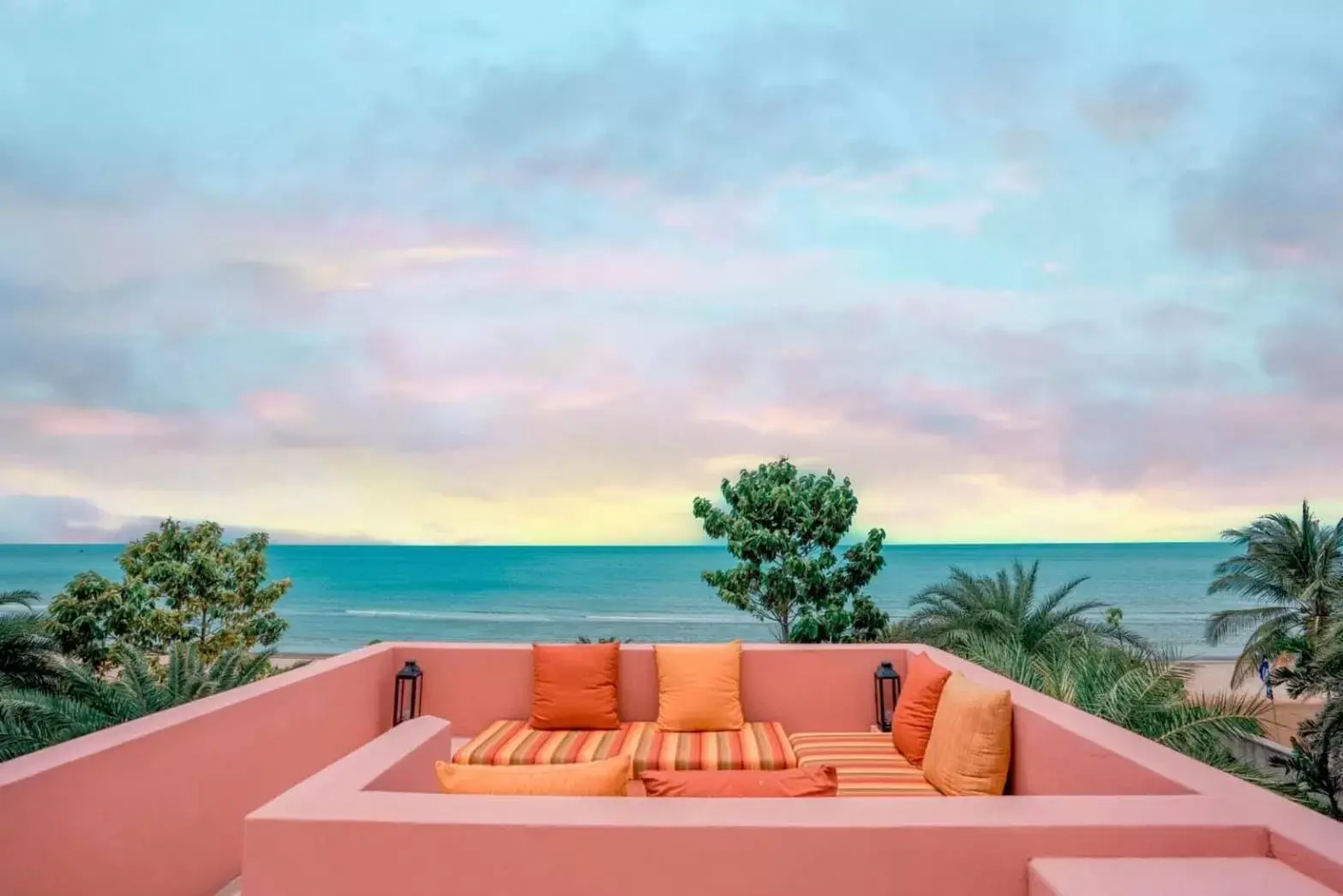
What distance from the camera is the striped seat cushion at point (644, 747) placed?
155 inches

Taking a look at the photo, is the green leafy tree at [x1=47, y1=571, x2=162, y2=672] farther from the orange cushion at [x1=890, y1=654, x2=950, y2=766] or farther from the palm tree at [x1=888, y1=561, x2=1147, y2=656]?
the orange cushion at [x1=890, y1=654, x2=950, y2=766]

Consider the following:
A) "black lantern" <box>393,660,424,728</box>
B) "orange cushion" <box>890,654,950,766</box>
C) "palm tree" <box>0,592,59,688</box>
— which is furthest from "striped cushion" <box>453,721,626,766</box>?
"palm tree" <box>0,592,59,688</box>

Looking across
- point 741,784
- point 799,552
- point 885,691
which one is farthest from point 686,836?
point 799,552

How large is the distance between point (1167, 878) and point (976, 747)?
1.37m

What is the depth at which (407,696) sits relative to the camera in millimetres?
4914

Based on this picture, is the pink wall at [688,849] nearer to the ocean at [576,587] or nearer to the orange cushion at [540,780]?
the orange cushion at [540,780]

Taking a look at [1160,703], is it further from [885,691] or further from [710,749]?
[710,749]

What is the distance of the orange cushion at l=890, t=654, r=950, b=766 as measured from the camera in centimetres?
360

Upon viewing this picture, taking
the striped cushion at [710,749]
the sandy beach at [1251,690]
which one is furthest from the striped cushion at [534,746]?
the sandy beach at [1251,690]

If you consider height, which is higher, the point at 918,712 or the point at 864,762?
the point at 918,712

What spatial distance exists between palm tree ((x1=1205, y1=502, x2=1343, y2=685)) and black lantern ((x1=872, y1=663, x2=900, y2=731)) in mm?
6492

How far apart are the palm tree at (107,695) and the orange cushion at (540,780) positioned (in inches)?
105

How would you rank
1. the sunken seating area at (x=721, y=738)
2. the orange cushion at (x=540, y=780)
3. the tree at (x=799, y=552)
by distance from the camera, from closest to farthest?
the orange cushion at (x=540, y=780)
the sunken seating area at (x=721, y=738)
the tree at (x=799, y=552)

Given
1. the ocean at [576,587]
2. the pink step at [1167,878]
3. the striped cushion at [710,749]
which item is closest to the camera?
the pink step at [1167,878]
